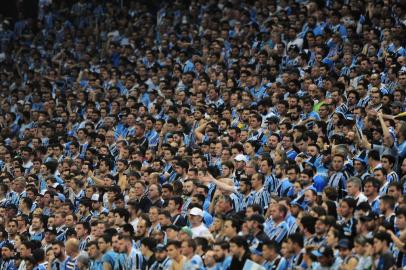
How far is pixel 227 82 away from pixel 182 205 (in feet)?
17.0

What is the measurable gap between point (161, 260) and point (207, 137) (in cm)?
506

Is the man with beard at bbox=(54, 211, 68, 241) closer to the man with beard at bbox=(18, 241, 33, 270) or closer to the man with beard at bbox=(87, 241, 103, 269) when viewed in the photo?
the man with beard at bbox=(18, 241, 33, 270)

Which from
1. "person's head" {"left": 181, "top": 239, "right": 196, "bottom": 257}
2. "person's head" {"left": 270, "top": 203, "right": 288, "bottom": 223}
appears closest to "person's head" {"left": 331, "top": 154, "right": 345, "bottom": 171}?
"person's head" {"left": 270, "top": 203, "right": 288, "bottom": 223}

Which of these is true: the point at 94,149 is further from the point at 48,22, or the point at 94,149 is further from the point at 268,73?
the point at 48,22

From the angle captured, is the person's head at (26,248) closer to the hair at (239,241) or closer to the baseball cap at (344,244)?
the hair at (239,241)

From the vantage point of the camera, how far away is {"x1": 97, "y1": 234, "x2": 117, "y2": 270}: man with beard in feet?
41.5

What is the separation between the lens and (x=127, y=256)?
499 inches

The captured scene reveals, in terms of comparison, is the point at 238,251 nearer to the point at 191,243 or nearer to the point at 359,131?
the point at 191,243

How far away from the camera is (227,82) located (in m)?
18.9

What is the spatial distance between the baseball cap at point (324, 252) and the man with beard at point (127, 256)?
241 centimetres

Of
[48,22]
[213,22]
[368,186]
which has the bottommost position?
[48,22]

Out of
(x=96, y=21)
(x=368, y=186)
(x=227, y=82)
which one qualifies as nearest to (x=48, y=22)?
(x=96, y=21)

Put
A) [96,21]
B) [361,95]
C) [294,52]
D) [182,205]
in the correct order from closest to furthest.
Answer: [182,205]
[361,95]
[294,52]
[96,21]

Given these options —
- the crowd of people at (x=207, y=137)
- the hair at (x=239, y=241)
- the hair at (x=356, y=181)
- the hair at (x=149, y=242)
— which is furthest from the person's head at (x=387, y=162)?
the hair at (x=149, y=242)
